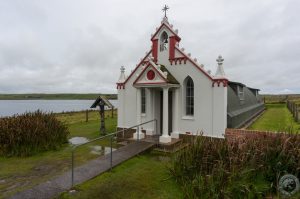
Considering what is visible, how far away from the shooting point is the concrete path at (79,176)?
664 centimetres

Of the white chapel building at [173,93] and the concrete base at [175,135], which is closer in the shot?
the white chapel building at [173,93]

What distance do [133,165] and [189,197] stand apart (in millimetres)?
3540

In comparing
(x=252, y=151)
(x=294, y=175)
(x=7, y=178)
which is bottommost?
(x=7, y=178)

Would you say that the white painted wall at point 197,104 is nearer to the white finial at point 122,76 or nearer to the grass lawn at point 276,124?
the white finial at point 122,76

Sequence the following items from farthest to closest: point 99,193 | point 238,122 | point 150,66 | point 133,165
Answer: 1. point 238,122
2. point 150,66
3. point 133,165
4. point 99,193

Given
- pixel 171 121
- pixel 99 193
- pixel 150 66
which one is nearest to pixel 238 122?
pixel 171 121

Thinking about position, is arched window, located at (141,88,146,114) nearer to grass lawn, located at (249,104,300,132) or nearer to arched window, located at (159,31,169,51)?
arched window, located at (159,31,169,51)

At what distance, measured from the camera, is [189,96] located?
41.8 ft

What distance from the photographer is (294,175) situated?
21.6 ft

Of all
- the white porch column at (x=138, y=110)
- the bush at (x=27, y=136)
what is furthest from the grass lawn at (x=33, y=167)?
the white porch column at (x=138, y=110)

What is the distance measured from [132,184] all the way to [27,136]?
6.76m

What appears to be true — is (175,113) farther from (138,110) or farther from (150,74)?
(150,74)

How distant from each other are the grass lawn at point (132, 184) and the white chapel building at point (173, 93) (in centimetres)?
332

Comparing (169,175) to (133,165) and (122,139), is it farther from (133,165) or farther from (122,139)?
(122,139)
